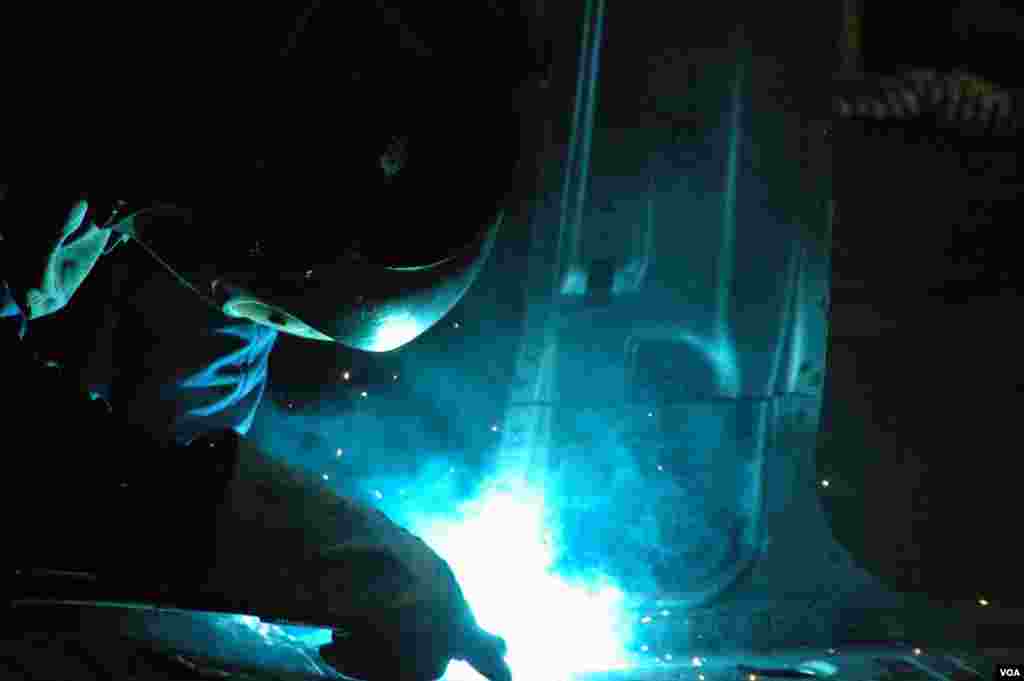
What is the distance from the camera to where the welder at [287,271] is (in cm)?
145

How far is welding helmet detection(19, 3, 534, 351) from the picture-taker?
1.52 metres

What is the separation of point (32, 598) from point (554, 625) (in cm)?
137

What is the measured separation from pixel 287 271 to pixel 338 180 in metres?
0.20

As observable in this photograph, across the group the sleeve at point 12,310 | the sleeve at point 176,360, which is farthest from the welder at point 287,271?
the sleeve at point 176,360

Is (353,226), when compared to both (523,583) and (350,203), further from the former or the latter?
(523,583)

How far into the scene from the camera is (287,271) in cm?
163

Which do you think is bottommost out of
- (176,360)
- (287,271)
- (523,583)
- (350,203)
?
(523,583)

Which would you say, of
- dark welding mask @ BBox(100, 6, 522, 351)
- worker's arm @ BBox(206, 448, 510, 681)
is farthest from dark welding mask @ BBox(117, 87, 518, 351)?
worker's arm @ BBox(206, 448, 510, 681)

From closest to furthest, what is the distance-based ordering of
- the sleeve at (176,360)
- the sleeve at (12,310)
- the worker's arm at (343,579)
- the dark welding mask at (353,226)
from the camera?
the worker's arm at (343,579) < the dark welding mask at (353,226) < the sleeve at (12,310) < the sleeve at (176,360)

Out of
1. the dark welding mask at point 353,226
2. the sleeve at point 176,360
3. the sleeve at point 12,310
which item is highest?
the dark welding mask at point 353,226

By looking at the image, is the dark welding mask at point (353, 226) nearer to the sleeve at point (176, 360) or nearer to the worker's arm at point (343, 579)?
the worker's arm at point (343, 579)

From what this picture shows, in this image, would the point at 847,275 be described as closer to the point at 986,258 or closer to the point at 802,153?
the point at 986,258

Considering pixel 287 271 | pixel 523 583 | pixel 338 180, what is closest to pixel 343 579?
pixel 287 271

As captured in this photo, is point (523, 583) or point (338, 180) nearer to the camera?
point (338, 180)
